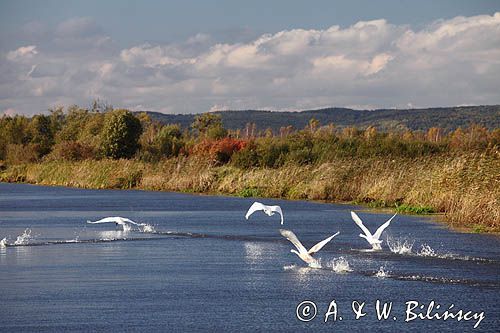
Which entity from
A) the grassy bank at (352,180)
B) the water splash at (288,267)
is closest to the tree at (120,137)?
the grassy bank at (352,180)

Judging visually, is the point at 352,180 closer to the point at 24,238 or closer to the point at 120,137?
the point at 24,238

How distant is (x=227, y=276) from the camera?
60.5 ft

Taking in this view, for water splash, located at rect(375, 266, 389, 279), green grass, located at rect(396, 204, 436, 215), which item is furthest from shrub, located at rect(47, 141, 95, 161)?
water splash, located at rect(375, 266, 389, 279)

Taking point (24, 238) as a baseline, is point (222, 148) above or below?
above

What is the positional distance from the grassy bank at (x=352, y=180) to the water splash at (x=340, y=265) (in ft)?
26.2

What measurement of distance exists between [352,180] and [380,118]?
411 feet

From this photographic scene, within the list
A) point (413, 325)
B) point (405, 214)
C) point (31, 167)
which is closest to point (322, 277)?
point (413, 325)

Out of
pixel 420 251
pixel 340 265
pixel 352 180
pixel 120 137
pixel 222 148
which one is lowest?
pixel 420 251

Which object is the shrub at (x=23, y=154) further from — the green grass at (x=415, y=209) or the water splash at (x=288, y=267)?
the water splash at (x=288, y=267)

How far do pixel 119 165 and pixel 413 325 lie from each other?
164 ft

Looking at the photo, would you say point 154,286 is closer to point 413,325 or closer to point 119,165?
point 413,325

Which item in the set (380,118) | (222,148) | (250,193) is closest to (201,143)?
(222,148)

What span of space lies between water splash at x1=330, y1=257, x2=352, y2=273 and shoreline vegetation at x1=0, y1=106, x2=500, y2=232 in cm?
797

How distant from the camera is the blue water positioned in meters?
14.1
